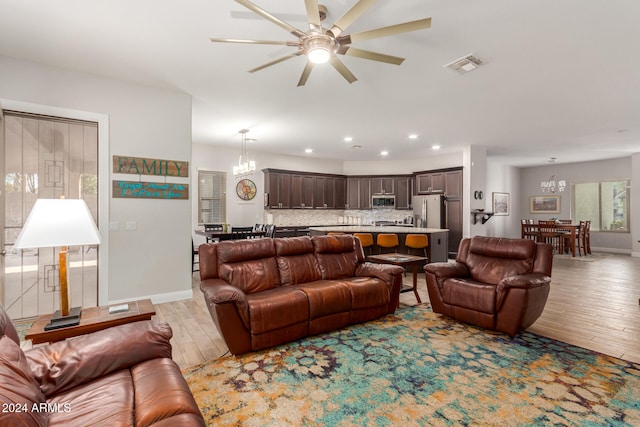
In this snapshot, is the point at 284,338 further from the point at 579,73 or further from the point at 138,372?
the point at 579,73

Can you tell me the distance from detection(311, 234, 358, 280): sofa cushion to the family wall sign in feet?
6.70

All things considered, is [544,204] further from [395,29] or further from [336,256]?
[395,29]

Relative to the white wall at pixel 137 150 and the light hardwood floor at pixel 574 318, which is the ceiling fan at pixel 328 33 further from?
the light hardwood floor at pixel 574 318

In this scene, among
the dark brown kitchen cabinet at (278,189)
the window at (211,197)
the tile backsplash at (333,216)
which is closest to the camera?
the window at (211,197)

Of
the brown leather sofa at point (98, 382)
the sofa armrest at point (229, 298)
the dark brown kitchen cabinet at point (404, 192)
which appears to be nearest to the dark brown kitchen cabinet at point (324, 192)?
the dark brown kitchen cabinet at point (404, 192)

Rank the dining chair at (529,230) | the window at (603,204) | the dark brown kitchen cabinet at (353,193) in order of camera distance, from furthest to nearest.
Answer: the dark brown kitchen cabinet at (353,193) < the window at (603,204) < the dining chair at (529,230)

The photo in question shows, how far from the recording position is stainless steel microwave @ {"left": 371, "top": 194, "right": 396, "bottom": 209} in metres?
9.42

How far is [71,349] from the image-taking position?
1.61 metres

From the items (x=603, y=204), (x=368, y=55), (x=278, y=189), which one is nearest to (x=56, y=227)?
(x=368, y=55)

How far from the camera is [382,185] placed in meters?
9.54

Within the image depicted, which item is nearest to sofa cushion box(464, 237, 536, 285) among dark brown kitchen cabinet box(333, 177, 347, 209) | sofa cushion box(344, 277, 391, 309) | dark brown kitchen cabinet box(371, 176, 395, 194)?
sofa cushion box(344, 277, 391, 309)

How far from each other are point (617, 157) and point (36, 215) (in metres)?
12.8

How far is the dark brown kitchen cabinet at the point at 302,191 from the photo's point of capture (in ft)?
28.5

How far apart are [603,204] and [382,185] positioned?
6.81 meters
